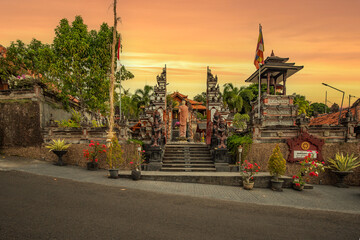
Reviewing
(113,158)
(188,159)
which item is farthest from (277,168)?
(113,158)

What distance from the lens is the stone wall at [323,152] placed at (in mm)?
12805

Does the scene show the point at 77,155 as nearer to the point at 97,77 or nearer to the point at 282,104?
the point at 97,77

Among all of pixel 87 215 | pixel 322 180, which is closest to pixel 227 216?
pixel 87 215

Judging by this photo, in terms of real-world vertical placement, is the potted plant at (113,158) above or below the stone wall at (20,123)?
below

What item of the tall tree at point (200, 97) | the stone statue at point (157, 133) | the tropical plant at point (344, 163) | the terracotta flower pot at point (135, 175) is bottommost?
the terracotta flower pot at point (135, 175)

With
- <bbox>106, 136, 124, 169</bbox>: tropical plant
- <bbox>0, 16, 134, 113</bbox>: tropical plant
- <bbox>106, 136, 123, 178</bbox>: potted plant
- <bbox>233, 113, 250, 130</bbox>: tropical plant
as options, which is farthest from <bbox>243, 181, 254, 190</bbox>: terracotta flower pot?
<bbox>233, 113, 250, 130</bbox>: tropical plant

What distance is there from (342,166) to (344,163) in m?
0.20

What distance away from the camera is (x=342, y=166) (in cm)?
1220

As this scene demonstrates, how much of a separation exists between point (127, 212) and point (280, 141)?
10.5 m

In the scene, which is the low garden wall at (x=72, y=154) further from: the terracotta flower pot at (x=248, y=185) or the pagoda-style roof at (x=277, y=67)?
the pagoda-style roof at (x=277, y=67)

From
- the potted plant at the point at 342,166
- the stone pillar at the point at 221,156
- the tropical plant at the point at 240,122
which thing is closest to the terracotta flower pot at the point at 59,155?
the stone pillar at the point at 221,156

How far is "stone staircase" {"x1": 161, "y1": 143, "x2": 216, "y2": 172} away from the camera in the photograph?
1273cm

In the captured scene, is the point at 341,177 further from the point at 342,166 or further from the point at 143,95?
the point at 143,95

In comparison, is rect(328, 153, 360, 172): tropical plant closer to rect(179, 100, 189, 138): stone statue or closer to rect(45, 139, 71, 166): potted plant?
rect(179, 100, 189, 138): stone statue
